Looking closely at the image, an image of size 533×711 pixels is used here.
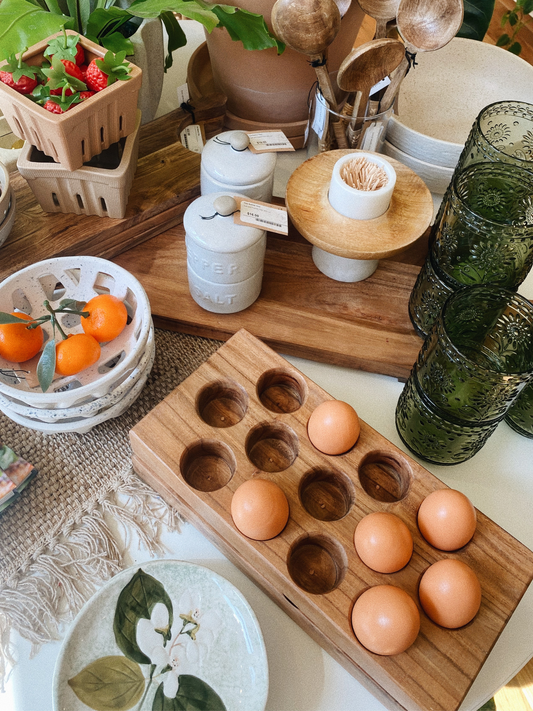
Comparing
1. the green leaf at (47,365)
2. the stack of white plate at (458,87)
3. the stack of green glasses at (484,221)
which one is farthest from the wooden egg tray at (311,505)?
the stack of white plate at (458,87)

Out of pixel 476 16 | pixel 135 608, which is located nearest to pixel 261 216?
pixel 135 608

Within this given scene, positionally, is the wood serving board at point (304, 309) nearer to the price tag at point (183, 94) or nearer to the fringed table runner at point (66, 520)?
the fringed table runner at point (66, 520)

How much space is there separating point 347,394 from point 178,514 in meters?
0.26

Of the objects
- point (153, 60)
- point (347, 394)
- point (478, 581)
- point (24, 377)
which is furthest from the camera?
point (153, 60)

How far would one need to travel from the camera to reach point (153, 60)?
2.78 feet

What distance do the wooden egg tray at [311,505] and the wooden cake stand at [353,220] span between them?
0.18 m

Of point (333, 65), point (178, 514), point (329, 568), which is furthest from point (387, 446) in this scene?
point (333, 65)

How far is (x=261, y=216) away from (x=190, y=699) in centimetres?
51

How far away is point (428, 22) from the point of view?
2.38 feet

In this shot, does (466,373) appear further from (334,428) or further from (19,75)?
(19,75)

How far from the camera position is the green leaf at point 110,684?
1.57ft

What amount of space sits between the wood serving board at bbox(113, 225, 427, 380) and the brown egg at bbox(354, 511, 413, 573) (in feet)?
0.84

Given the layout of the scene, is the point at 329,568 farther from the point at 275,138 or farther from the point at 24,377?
the point at 275,138

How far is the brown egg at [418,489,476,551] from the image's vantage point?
1.67ft
